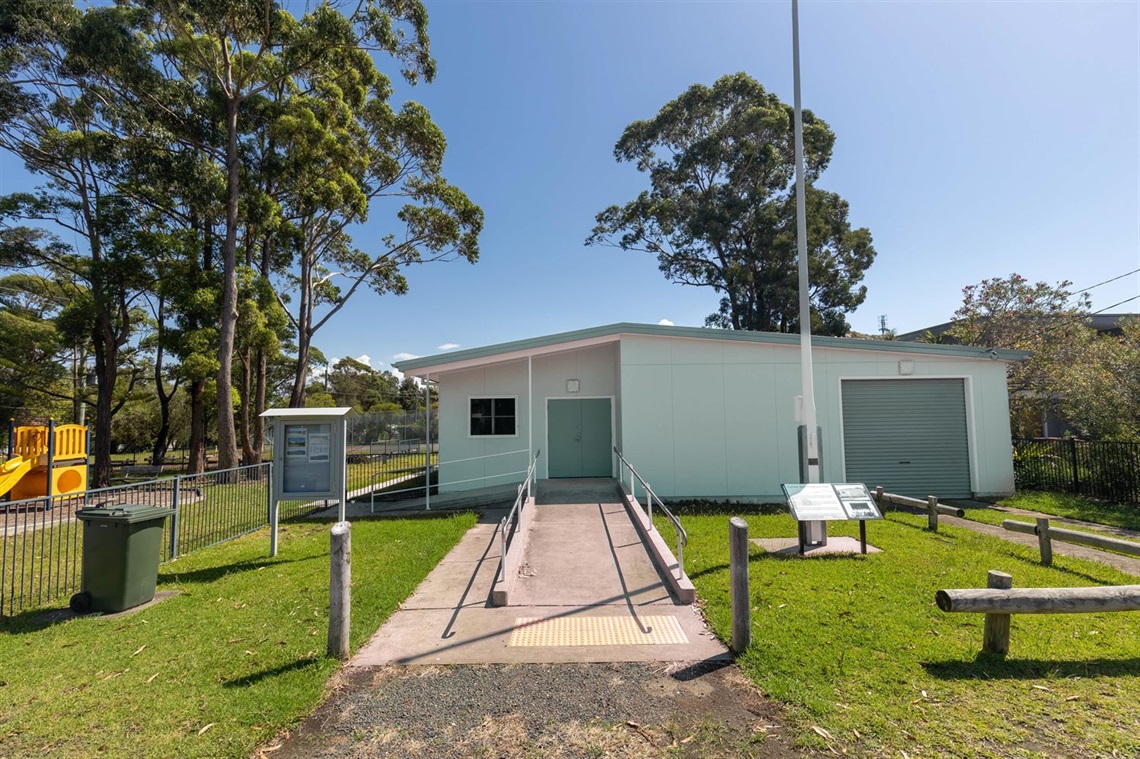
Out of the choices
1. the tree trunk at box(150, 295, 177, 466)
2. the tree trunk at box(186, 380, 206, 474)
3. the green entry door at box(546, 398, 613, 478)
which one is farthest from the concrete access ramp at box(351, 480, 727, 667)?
the tree trunk at box(150, 295, 177, 466)

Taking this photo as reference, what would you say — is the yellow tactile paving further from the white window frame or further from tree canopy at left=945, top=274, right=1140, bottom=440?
tree canopy at left=945, top=274, right=1140, bottom=440

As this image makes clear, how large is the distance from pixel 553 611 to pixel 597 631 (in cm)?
66

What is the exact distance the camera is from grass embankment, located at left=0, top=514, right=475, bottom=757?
3.03 meters

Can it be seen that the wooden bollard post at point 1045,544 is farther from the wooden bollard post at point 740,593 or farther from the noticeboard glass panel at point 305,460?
the noticeboard glass panel at point 305,460

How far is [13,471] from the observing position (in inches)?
473

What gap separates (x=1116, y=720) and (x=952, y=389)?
10.1 meters

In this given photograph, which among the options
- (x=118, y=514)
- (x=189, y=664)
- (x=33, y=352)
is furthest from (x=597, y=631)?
(x=33, y=352)

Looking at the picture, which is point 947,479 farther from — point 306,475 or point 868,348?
point 306,475

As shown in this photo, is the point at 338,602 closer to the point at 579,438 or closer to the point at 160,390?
the point at 579,438

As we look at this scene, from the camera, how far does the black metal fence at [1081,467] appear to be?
10695 millimetres

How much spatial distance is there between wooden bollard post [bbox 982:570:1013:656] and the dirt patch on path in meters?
2.05

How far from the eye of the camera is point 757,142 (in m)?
28.2

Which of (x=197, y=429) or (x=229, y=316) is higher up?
(x=229, y=316)

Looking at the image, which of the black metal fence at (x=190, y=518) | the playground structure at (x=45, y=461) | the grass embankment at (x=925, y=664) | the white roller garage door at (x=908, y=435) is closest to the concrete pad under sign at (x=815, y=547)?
the grass embankment at (x=925, y=664)
